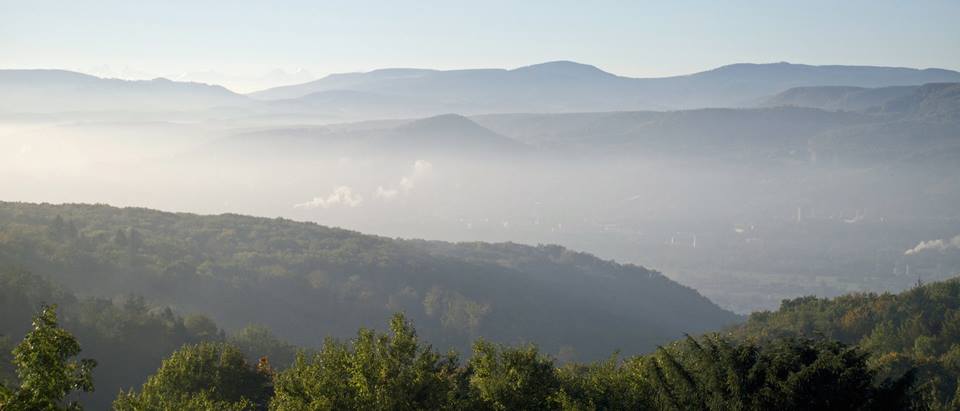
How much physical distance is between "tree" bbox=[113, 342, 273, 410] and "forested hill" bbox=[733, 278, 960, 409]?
46.2 meters

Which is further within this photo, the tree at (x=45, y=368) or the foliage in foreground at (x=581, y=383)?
the foliage in foreground at (x=581, y=383)

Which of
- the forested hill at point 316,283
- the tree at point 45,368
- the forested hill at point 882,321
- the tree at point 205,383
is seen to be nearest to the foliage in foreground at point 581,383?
the tree at point 205,383

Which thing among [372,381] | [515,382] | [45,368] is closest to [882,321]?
[515,382]

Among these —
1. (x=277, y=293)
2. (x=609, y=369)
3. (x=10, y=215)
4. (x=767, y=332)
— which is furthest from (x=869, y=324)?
(x=10, y=215)

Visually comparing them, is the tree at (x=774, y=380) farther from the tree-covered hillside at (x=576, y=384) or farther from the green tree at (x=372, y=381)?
the green tree at (x=372, y=381)

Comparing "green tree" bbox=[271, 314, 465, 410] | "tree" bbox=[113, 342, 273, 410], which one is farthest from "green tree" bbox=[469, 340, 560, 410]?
"tree" bbox=[113, 342, 273, 410]

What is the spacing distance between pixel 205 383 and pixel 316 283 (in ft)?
340

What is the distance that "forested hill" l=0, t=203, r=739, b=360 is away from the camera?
104 metres

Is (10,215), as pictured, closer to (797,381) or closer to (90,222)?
(90,222)

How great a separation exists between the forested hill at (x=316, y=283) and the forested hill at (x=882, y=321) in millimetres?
46323

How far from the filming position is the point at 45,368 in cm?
1522

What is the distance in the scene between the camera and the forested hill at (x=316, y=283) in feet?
341

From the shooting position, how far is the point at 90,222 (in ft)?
422

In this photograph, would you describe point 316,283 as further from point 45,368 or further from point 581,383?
point 45,368
